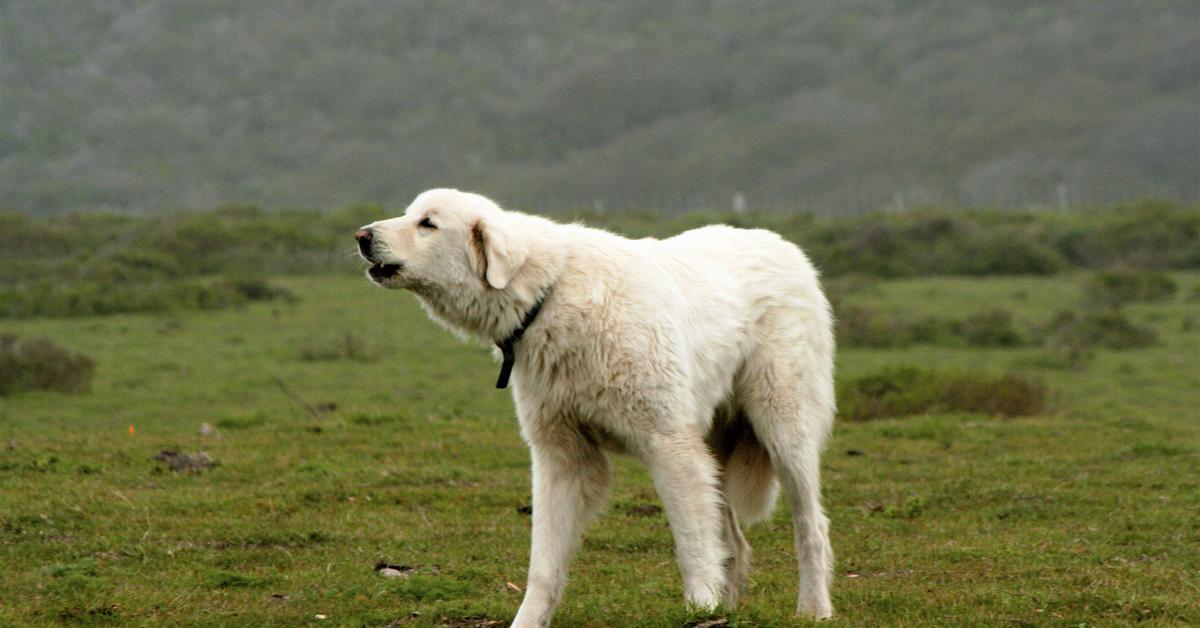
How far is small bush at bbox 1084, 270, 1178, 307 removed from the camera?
1529 inches

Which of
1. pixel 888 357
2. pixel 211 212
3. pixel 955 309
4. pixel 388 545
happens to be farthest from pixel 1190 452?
pixel 211 212

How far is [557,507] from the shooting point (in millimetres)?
6895

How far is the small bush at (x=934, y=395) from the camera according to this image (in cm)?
1966

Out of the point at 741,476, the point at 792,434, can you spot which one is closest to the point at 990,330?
the point at 741,476

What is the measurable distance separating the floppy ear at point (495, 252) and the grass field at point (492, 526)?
1.90 meters

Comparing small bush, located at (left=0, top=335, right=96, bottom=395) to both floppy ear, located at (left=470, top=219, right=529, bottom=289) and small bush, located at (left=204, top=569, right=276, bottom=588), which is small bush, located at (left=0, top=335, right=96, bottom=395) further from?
floppy ear, located at (left=470, top=219, right=529, bottom=289)

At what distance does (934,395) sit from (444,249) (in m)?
14.4

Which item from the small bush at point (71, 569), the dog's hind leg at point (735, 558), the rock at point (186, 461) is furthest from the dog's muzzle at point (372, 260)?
the rock at point (186, 461)

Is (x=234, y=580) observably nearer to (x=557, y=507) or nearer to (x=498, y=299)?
(x=557, y=507)

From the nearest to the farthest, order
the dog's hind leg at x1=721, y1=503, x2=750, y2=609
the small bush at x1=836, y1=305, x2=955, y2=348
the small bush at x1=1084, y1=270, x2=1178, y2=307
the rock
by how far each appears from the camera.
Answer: the dog's hind leg at x1=721, y1=503, x2=750, y2=609
the rock
the small bush at x1=836, y1=305, x2=955, y2=348
the small bush at x1=1084, y1=270, x2=1178, y2=307

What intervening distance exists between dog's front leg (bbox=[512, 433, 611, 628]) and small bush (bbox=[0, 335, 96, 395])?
18552 millimetres

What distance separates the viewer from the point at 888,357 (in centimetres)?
2983

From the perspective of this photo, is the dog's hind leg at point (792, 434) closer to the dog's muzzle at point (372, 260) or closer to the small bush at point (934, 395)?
the dog's muzzle at point (372, 260)

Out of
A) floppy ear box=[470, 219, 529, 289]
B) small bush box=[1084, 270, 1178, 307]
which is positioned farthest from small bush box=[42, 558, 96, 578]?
small bush box=[1084, 270, 1178, 307]
